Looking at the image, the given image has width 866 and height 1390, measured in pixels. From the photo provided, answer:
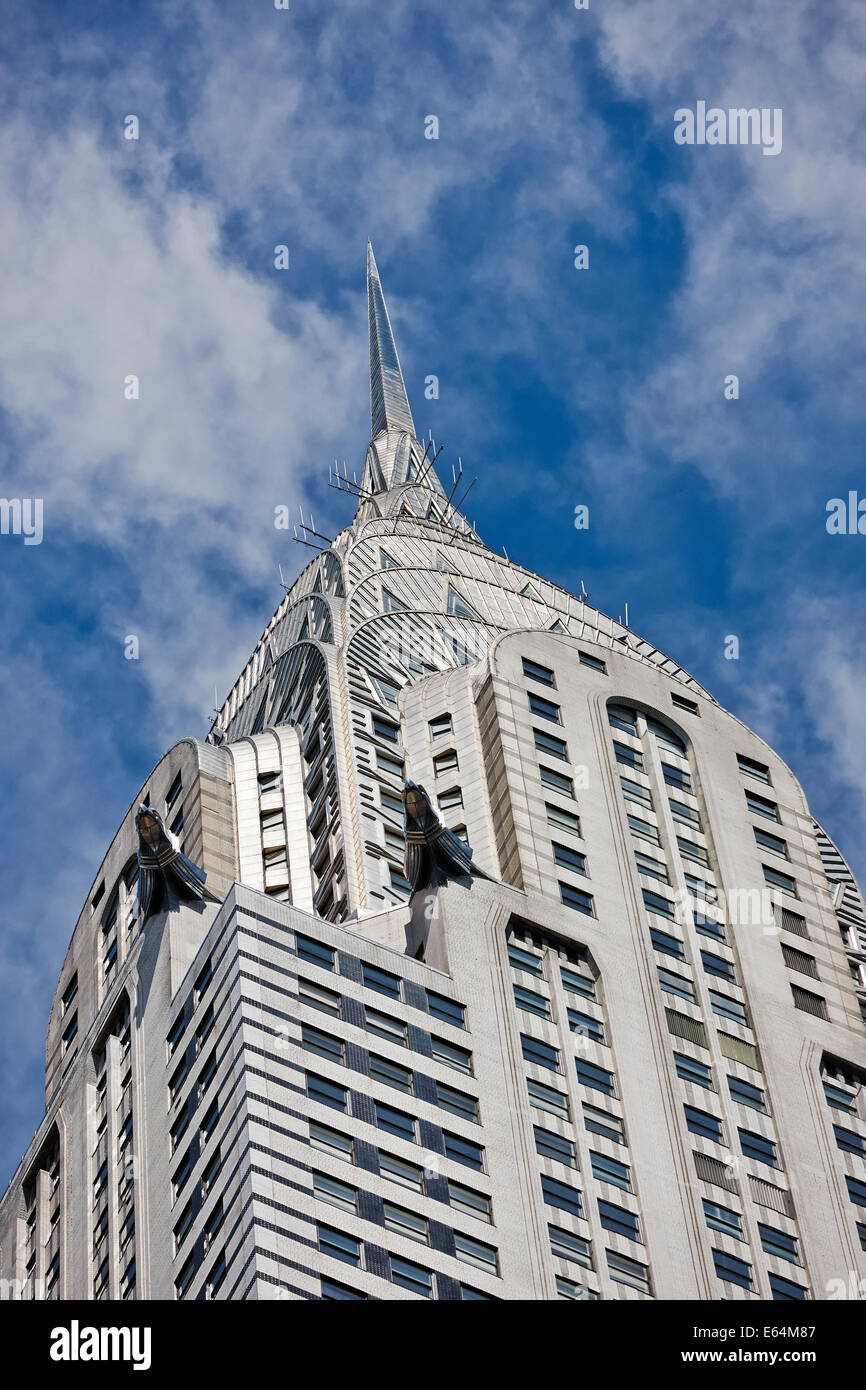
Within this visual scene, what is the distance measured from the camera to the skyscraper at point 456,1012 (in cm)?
9700

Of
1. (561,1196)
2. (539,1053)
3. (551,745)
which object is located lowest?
(561,1196)

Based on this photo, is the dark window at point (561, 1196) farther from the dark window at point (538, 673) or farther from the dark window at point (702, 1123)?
the dark window at point (538, 673)

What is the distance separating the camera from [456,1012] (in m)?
107

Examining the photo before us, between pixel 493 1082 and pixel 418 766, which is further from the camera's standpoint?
pixel 418 766

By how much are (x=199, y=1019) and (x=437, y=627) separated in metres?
50.2

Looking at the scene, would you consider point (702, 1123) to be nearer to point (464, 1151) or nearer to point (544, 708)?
point (464, 1151)

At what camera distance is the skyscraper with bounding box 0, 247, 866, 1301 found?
97000 millimetres

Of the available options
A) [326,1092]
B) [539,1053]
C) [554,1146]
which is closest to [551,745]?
[539,1053]

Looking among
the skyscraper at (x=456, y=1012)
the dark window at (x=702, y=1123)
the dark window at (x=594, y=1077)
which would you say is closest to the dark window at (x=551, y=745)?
the skyscraper at (x=456, y=1012)

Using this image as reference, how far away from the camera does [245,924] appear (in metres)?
104
